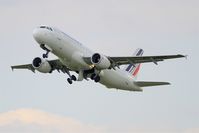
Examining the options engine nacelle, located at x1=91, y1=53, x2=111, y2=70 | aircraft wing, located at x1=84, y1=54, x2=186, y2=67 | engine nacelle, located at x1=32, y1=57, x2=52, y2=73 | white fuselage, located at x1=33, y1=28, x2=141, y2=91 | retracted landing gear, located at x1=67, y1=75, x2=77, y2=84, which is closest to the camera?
white fuselage, located at x1=33, y1=28, x2=141, y2=91

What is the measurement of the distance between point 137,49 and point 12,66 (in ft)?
48.7

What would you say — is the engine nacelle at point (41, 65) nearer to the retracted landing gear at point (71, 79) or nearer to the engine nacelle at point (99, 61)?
the retracted landing gear at point (71, 79)

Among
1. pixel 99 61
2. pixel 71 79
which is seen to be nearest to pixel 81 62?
pixel 99 61

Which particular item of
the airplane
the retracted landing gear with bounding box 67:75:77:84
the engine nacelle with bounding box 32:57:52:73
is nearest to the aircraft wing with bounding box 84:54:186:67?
the airplane

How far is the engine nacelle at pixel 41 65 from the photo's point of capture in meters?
72.6

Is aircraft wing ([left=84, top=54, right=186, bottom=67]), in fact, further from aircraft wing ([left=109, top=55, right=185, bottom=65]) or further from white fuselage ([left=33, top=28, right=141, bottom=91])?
white fuselage ([left=33, top=28, right=141, bottom=91])

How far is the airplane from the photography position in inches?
2657

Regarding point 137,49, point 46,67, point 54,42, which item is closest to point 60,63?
point 46,67

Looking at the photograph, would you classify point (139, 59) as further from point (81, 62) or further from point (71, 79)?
point (71, 79)

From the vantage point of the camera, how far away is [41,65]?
7262 cm

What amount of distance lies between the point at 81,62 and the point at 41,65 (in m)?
5.31

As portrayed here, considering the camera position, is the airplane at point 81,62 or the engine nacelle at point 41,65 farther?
the engine nacelle at point 41,65

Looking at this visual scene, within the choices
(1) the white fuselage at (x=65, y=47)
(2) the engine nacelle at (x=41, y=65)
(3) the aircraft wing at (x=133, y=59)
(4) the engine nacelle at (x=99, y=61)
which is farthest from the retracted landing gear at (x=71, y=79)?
(4) the engine nacelle at (x=99, y=61)

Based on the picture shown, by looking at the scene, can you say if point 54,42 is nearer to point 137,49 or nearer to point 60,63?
point 60,63
